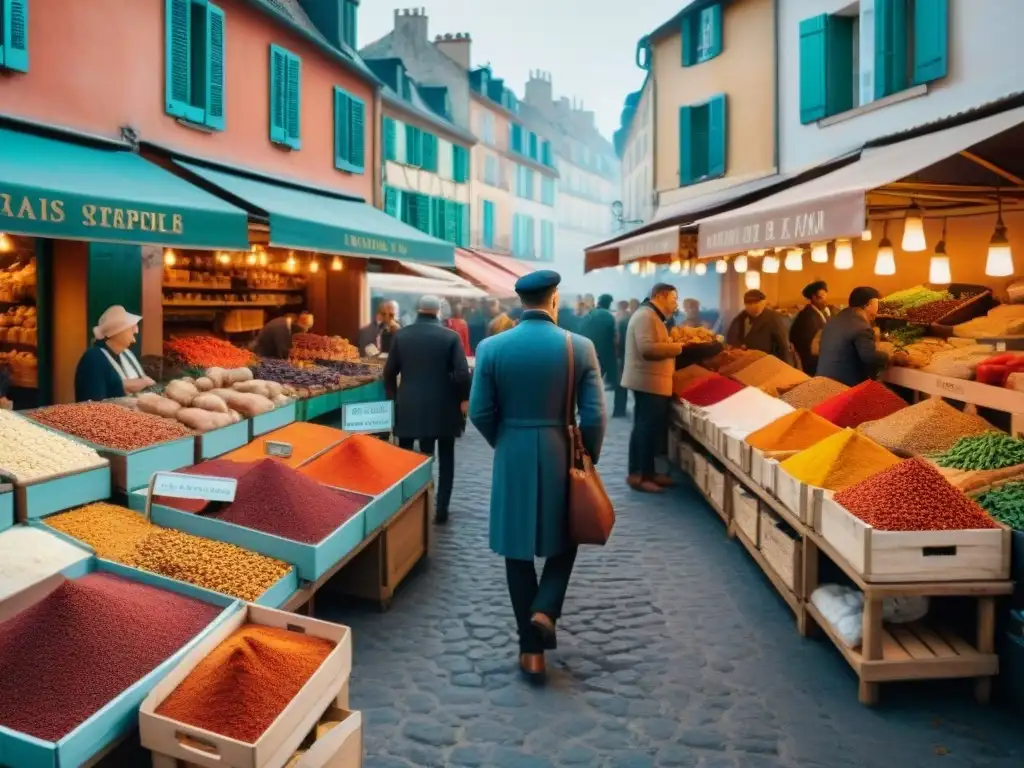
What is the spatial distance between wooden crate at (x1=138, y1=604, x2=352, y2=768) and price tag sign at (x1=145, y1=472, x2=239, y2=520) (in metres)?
1.11

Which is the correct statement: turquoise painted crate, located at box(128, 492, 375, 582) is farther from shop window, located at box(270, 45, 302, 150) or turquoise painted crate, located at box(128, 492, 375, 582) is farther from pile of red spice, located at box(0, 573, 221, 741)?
shop window, located at box(270, 45, 302, 150)

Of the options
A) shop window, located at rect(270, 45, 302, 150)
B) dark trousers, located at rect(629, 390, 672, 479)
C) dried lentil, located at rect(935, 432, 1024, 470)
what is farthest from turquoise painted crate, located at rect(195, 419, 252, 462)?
shop window, located at rect(270, 45, 302, 150)

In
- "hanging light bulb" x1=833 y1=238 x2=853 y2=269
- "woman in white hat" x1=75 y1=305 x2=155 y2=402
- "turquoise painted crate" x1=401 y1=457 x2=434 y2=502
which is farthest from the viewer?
"hanging light bulb" x1=833 y1=238 x2=853 y2=269

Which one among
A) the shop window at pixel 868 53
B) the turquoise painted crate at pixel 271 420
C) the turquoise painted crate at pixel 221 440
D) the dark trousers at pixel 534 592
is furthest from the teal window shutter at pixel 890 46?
the dark trousers at pixel 534 592

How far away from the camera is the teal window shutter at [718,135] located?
1502cm

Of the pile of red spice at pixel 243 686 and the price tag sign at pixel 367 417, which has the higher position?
the price tag sign at pixel 367 417

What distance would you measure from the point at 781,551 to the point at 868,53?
7.96 metres

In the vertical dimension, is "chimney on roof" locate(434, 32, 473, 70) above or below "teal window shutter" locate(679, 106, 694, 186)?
above

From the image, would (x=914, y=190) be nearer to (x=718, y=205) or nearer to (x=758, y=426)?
(x=718, y=205)

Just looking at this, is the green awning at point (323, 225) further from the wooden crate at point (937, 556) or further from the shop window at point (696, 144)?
the wooden crate at point (937, 556)

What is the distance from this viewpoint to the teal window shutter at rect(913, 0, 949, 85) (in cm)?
969

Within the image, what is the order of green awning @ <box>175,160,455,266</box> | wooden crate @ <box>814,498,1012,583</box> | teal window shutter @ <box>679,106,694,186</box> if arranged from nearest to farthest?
wooden crate @ <box>814,498,1012,583</box>, green awning @ <box>175,160,455,266</box>, teal window shutter @ <box>679,106,694,186</box>

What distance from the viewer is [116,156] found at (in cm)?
897

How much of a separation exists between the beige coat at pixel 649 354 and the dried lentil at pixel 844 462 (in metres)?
3.05
